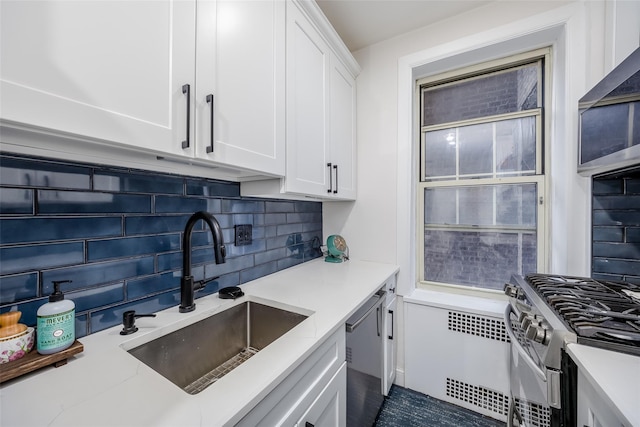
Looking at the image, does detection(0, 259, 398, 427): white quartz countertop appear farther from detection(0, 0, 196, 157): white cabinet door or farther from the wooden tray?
detection(0, 0, 196, 157): white cabinet door

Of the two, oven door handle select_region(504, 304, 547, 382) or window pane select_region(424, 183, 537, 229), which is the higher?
window pane select_region(424, 183, 537, 229)

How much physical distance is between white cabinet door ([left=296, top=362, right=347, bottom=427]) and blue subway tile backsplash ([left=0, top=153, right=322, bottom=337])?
0.69m

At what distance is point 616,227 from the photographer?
128cm

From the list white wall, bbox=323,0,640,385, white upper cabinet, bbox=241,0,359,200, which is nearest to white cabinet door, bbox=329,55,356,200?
white upper cabinet, bbox=241,0,359,200

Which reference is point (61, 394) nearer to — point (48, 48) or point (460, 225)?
point (48, 48)

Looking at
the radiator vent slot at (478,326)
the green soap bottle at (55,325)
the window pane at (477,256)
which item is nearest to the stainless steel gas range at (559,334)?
the radiator vent slot at (478,326)

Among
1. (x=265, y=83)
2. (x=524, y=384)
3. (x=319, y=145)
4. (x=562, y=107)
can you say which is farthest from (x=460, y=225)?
(x=265, y=83)

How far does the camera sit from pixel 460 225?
1.88 meters

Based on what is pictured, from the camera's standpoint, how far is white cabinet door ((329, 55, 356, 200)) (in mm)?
1656

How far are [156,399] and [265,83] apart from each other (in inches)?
44.1

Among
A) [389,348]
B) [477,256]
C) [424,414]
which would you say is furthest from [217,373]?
[477,256]

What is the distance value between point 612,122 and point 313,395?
1.63m

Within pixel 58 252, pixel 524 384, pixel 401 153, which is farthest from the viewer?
pixel 401 153

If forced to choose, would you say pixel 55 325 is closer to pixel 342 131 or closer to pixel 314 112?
pixel 314 112
